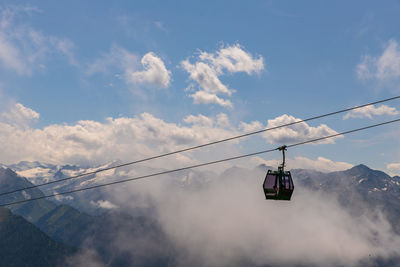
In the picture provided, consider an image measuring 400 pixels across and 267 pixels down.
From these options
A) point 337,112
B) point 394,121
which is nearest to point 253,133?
point 337,112

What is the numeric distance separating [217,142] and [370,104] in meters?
11.7

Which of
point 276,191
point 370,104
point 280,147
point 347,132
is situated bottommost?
point 276,191

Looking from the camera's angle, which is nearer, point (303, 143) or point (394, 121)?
point (394, 121)

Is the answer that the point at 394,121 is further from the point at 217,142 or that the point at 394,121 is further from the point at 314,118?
the point at 217,142

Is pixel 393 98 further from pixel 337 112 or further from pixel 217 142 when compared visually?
pixel 217 142

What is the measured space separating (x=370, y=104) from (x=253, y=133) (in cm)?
869

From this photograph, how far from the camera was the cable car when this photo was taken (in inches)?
1068

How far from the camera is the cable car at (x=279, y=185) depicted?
27.1 m

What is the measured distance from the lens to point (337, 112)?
2284 cm

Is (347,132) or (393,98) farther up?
(393,98)

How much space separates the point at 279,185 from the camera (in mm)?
27188

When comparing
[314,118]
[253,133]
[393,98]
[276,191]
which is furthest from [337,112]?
[276,191]

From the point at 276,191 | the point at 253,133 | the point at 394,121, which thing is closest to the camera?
the point at 394,121

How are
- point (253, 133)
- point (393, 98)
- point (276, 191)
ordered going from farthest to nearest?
point (276, 191) < point (253, 133) < point (393, 98)
